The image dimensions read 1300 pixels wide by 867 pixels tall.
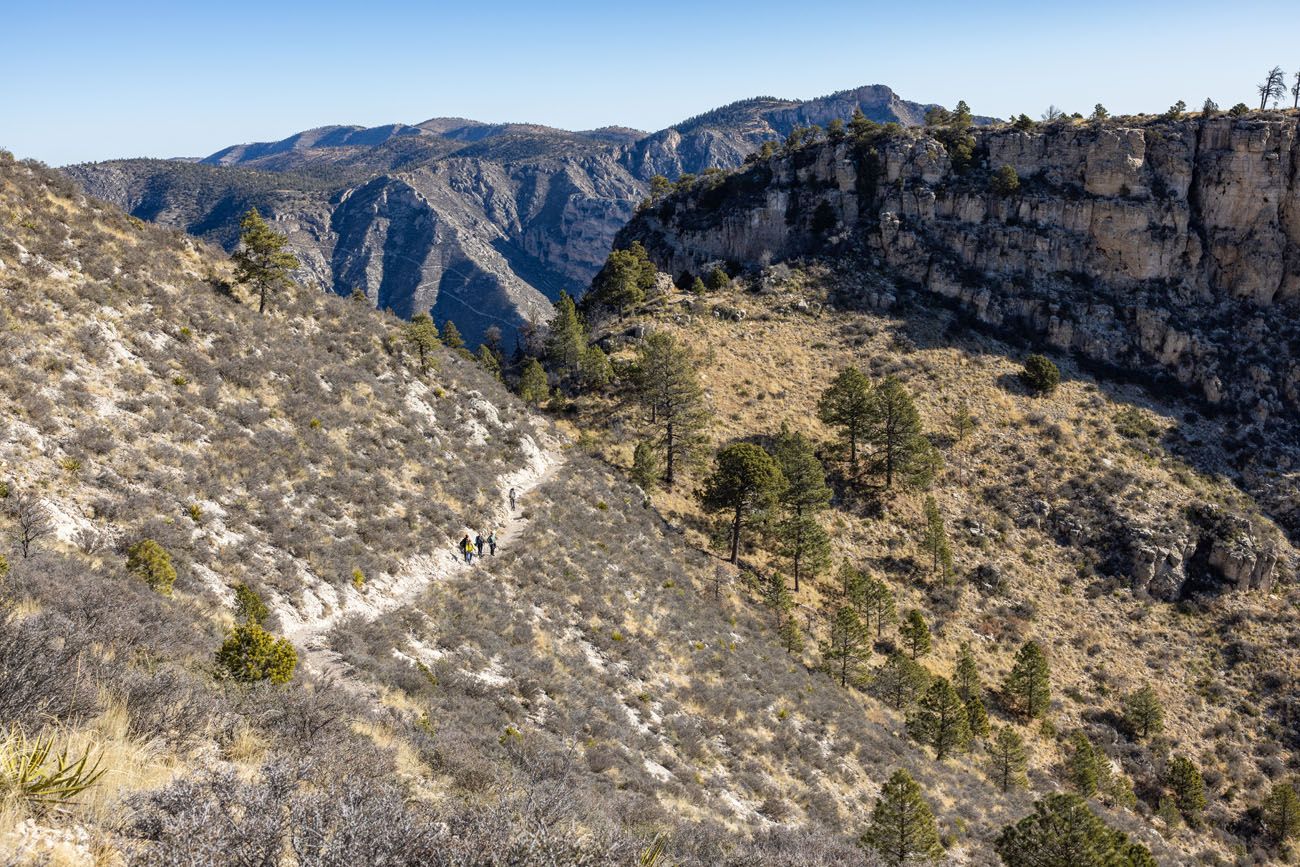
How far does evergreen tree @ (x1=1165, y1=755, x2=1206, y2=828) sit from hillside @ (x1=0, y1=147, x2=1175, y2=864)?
→ 5203 millimetres

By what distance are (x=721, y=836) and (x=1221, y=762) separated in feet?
157

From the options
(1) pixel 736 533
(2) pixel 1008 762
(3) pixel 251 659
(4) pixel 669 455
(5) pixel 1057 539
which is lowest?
(2) pixel 1008 762

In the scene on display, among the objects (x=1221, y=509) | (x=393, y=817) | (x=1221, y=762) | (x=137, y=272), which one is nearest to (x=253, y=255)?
(x=137, y=272)

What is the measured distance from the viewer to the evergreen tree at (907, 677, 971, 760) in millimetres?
35188

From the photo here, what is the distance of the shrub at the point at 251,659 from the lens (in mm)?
13562

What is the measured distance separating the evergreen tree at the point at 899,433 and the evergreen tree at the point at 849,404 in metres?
0.43

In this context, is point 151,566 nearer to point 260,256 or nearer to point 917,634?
point 260,256

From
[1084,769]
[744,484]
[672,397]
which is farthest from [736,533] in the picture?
[1084,769]

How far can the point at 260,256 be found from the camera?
3709 cm

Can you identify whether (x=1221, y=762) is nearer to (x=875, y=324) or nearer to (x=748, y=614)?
(x=748, y=614)

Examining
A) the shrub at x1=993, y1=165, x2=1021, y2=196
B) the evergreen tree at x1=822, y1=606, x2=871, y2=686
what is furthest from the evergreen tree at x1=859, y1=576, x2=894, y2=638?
the shrub at x1=993, y1=165, x2=1021, y2=196

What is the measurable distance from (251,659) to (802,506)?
3881cm

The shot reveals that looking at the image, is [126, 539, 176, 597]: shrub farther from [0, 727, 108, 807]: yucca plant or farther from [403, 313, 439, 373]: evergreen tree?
[403, 313, 439, 373]: evergreen tree

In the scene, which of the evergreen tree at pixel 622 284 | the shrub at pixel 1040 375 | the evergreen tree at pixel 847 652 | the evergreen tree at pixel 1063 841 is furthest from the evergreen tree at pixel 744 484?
the shrub at pixel 1040 375
